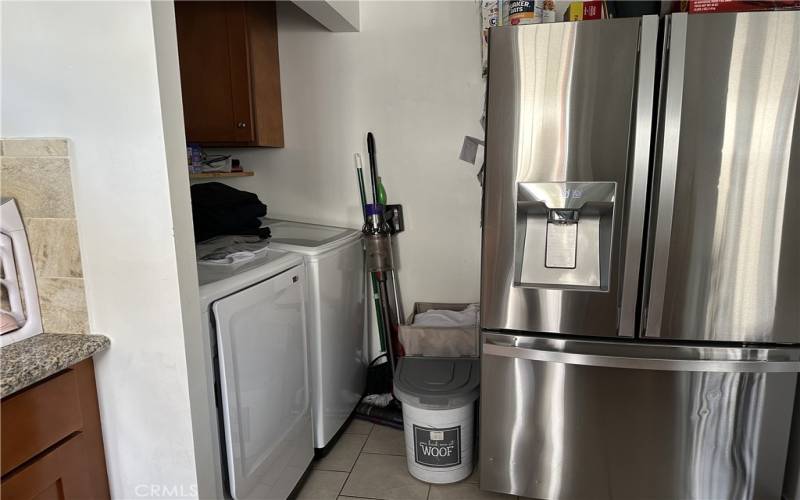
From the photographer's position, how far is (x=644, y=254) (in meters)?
1.50

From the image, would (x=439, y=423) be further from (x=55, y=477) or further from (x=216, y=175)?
(x=216, y=175)

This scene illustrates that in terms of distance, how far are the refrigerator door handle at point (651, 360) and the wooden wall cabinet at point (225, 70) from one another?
1510 millimetres

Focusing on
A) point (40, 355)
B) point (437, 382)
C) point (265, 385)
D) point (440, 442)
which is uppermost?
point (40, 355)

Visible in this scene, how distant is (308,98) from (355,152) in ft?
1.19

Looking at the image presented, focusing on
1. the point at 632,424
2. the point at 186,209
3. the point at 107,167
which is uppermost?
the point at 107,167

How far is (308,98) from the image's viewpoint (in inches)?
98.7

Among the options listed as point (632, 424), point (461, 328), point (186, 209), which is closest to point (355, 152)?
point (461, 328)

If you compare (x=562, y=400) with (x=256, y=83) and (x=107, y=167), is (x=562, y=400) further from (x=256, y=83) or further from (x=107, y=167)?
(x=256, y=83)

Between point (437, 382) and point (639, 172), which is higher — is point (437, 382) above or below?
below

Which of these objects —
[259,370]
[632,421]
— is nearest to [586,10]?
[632,421]

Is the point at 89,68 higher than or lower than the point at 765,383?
higher

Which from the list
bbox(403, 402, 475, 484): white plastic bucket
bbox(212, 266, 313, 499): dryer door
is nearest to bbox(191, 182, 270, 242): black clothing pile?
bbox(212, 266, 313, 499): dryer door

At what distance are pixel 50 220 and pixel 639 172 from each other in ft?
5.08

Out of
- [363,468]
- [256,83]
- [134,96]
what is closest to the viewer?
[134,96]
